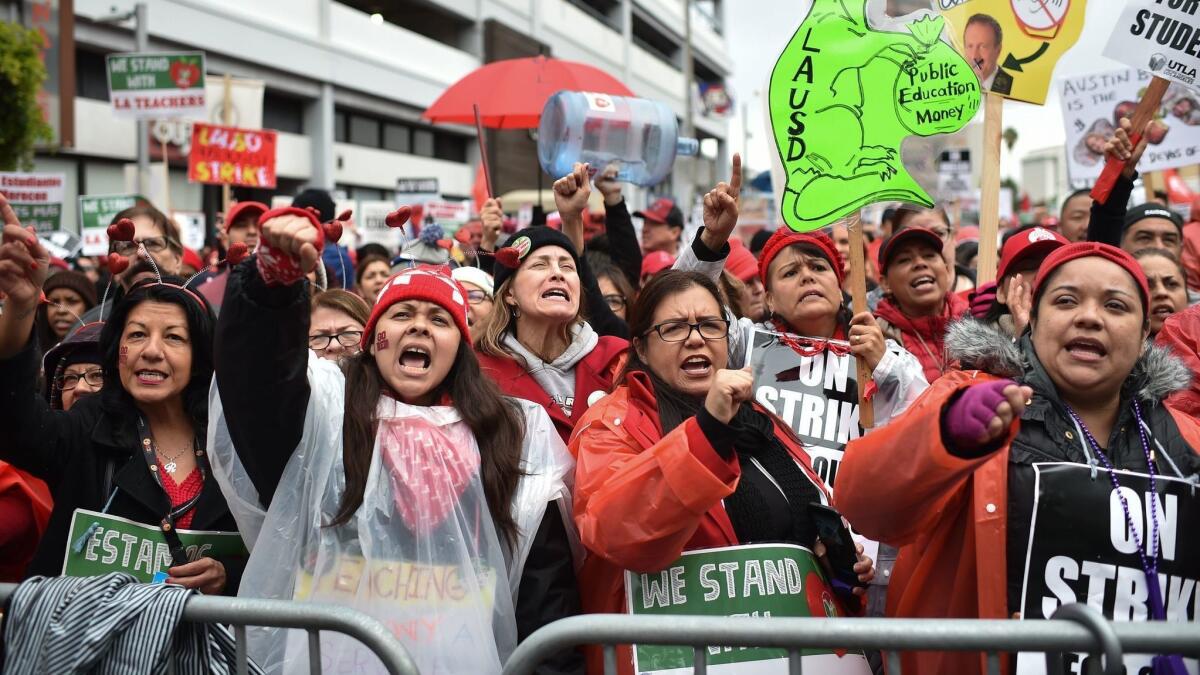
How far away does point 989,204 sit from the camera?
3.58 m

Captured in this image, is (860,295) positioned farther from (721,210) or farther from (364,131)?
(364,131)

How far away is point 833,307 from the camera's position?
3828 mm

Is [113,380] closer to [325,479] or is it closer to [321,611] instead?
[325,479]

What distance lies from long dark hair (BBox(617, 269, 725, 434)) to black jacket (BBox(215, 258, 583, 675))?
67 centimetres

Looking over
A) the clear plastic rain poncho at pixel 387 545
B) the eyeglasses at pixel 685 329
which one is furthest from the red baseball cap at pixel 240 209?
the eyeglasses at pixel 685 329

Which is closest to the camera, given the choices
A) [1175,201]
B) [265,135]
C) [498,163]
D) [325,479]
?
[325,479]

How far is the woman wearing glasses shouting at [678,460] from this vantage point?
7.55ft

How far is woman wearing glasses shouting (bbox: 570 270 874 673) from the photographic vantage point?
7.55 ft

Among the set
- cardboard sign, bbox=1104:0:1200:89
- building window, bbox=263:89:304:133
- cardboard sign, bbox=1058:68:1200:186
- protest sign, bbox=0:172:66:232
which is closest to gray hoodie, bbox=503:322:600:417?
cardboard sign, bbox=1104:0:1200:89

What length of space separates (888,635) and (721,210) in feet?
6.68

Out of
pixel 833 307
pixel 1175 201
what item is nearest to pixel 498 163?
pixel 1175 201

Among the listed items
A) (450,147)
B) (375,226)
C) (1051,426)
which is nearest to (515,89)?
(1051,426)

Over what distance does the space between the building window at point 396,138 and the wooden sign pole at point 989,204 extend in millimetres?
24135

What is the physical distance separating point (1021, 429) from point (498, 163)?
26.8 metres
